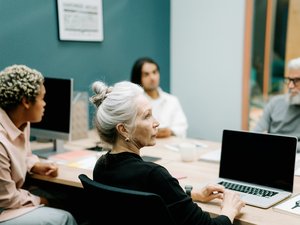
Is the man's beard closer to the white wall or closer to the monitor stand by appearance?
the white wall

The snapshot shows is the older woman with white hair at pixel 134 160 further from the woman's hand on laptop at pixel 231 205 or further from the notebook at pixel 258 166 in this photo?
the notebook at pixel 258 166

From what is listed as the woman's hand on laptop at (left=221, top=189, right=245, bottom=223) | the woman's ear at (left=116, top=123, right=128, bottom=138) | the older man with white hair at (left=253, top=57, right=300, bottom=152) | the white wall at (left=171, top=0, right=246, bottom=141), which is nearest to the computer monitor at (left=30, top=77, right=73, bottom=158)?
the woman's ear at (left=116, top=123, right=128, bottom=138)

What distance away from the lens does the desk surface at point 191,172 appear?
148cm

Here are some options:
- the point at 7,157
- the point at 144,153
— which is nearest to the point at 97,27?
the point at 144,153

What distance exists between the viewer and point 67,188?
2703 mm

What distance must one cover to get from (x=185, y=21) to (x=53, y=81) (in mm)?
1959

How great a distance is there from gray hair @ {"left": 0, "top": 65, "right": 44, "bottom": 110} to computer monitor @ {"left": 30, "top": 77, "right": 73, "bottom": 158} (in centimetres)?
43

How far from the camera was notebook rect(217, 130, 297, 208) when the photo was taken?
1711 millimetres

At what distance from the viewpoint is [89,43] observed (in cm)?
319

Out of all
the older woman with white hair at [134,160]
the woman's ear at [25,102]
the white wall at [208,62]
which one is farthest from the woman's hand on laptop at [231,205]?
the white wall at [208,62]

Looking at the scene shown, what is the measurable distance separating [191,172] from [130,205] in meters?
0.94

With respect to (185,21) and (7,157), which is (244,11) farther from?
(7,157)

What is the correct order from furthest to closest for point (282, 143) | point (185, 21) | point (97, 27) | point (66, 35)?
point (185, 21)
point (97, 27)
point (66, 35)
point (282, 143)

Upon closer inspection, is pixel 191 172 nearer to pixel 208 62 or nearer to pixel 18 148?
pixel 18 148
